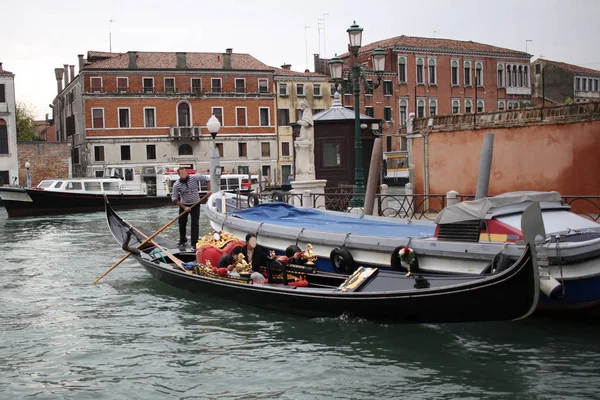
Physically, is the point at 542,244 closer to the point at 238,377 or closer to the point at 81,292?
the point at 238,377

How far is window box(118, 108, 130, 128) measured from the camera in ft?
139

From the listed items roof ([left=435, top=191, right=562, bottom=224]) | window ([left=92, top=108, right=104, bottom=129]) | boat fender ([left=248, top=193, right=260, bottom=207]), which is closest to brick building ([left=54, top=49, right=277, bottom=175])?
window ([left=92, top=108, right=104, bottom=129])

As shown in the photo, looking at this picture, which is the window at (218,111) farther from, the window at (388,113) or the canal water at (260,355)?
the canal water at (260,355)

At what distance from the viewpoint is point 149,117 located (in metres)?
42.9

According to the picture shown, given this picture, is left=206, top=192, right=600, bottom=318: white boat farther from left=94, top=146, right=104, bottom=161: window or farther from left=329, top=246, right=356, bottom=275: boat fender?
left=94, top=146, right=104, bottom=161: window

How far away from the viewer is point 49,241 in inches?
734

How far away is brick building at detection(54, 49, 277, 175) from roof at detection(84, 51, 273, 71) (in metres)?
0.05

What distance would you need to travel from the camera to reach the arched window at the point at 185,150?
43.7 metres

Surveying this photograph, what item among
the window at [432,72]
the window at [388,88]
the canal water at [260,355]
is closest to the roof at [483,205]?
the canal water at [260,355]

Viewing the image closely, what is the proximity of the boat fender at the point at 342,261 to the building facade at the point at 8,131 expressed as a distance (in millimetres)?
33481

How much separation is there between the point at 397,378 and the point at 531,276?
Answer: 145 cm

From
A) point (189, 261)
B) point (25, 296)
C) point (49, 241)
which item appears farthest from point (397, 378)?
point (49, 241)

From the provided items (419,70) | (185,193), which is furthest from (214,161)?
(419,70)

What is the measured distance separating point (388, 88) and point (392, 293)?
40.2 m
